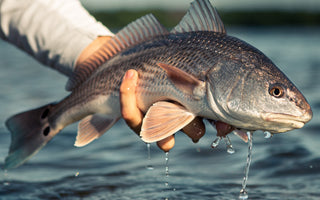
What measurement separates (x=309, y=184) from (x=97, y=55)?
241cm

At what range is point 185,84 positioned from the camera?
2.87m

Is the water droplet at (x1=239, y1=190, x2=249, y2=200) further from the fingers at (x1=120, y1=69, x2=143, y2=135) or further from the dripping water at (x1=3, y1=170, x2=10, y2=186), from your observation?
the dripping water at (x1=3, y1=170, x2=10, y2=186)

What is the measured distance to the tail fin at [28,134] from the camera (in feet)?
12.6

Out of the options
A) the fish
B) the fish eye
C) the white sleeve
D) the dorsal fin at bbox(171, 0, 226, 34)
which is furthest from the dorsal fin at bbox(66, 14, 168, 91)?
the fish eye

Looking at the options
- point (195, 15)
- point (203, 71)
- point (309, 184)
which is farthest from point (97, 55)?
point (309, 184)

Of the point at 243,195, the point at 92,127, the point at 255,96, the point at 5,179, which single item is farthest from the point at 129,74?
the point at 5,179

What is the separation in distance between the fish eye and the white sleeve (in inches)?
81.8

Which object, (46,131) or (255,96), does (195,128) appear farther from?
(46,131)

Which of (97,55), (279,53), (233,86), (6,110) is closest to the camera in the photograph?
(233,86)

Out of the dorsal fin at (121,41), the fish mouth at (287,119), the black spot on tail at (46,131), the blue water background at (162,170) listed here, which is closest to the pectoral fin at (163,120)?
the fish mouth at (287,119)

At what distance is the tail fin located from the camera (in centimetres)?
385

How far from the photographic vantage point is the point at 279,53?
17344 mm

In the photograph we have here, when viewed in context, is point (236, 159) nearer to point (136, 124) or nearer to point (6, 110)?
point (136, 124)

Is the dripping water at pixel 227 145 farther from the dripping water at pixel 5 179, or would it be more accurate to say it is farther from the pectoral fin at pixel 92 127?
the dripping water at pixel 5 179
